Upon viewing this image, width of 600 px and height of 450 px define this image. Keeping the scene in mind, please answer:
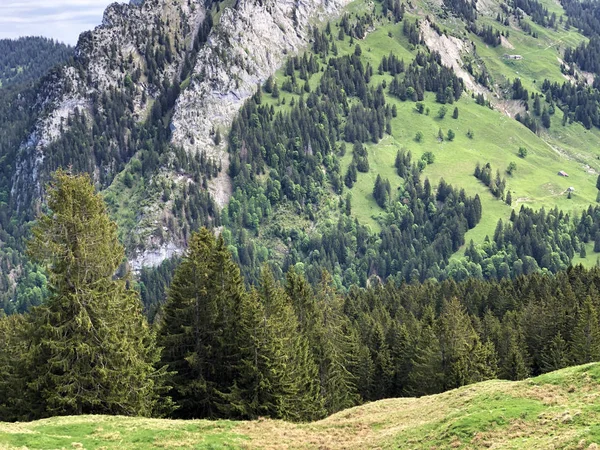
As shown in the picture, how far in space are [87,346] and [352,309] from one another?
3889 inches

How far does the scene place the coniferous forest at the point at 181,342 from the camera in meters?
52.3

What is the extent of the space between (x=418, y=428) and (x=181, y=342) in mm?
25457

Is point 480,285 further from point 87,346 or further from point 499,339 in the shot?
point 87,346

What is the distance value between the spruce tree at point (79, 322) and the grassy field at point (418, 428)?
4.74 metres

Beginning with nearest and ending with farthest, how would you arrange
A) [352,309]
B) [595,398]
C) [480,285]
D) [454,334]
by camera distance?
[595,398], [454,334], [352,309], [480,285]

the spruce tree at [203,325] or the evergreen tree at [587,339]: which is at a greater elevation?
the spruce tree at [203,325]

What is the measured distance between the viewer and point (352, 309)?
14575 cm

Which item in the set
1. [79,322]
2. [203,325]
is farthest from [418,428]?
[79,322]

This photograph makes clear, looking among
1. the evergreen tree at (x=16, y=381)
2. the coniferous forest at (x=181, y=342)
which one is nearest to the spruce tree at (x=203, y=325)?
the coniferous forest at (x=181, y=342)

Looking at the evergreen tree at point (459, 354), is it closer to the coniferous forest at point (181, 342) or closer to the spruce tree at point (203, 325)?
the coniferous forest at point (181, 342)

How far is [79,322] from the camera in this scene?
5116cm

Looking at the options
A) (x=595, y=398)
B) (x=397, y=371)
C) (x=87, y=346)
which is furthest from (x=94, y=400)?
(x=397, y=371)

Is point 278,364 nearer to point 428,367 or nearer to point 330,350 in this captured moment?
point 330,350

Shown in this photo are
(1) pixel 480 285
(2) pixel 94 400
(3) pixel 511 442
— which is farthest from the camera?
(1) pixel 480 285
